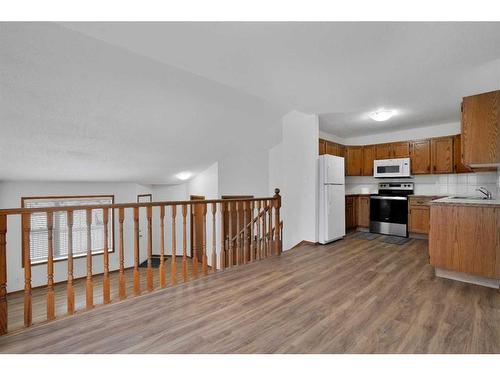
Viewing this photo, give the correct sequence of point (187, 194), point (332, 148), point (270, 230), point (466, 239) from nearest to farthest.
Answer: point (466, 239) → point (270, 230) → point (332, 148) → point (187, 194)

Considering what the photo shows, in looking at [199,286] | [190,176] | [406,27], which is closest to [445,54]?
[406,27]

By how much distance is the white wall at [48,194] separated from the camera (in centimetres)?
497

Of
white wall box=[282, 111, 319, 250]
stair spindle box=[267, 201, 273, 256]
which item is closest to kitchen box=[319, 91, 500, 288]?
white wall box=[282, 111, 319, 250]

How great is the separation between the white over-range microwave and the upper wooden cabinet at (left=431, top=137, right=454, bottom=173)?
0.43 meters

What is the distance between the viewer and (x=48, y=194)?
5449 millimetres

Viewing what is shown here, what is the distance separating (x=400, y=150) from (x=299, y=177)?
2305 millimetres

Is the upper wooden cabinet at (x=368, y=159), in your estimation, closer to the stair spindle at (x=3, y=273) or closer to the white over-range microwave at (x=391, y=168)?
the white over-range microwave at (x=391, y=168)

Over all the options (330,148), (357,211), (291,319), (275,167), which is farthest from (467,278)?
(275,167)

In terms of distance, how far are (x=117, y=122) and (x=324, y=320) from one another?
3.51 m

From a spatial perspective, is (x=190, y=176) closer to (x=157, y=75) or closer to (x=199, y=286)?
(x=157, y=75)

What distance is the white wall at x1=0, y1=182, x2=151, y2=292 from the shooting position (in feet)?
16.3

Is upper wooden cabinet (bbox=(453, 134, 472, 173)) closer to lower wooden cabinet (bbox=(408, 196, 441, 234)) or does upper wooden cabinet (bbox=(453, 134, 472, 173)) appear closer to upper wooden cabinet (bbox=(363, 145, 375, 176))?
lower wooden cabinet (bbox=(408, 196, 441, 234))

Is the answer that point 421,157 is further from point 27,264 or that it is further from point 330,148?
point 27,264
